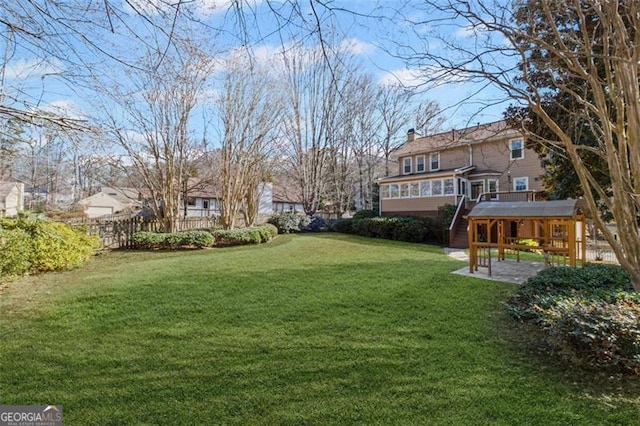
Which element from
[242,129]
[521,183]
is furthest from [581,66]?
[521,183]

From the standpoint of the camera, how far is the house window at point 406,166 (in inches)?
947

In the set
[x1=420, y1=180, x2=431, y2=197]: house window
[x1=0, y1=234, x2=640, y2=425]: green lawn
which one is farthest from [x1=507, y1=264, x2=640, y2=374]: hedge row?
[x1=420, y1=180, x2=431, y2=197]: house window

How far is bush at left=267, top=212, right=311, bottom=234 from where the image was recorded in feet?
64.0

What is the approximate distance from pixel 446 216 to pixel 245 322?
14392 mm

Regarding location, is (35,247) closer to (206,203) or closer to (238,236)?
(238,236)

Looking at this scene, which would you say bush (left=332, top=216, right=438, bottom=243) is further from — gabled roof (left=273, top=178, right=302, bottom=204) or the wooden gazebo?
gabled roof (left=273, top=178, right=302, bottom=204)

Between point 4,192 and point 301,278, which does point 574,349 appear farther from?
point 4,192

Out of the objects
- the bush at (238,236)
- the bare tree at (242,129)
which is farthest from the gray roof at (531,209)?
the bare tree at (242,129)

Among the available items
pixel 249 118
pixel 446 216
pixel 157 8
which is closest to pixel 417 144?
pixel 446 216

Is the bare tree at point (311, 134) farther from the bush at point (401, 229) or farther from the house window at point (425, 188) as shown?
the house window at point (425, 188)

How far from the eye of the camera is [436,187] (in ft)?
66.4

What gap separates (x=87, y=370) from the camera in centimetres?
347

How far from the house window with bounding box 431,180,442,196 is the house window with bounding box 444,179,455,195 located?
33 cm

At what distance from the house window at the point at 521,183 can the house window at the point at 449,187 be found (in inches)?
144
